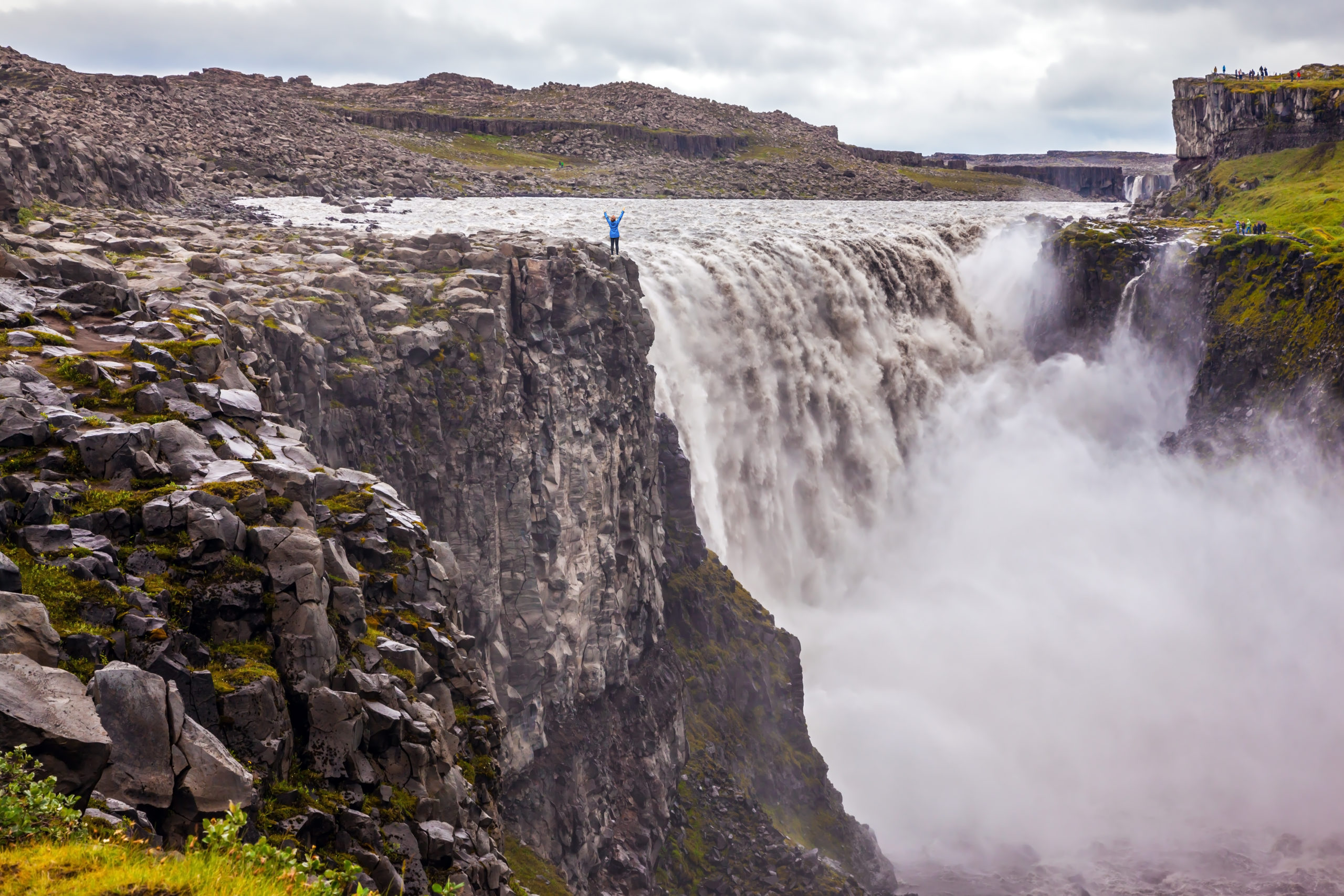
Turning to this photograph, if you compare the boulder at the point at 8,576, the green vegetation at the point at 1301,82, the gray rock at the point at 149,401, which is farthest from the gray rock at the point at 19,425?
the green vegetation at the point at 1301,82

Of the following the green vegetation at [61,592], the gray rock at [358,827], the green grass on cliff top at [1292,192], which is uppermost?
the green grass on cliff top at [1292,192]

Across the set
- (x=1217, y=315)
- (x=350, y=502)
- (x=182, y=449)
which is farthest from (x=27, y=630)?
(x=1217, y=315)

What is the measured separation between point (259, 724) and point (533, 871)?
18336 mm

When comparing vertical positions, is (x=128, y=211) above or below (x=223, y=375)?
above

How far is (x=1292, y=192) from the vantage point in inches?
3607

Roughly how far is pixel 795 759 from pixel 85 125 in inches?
2227

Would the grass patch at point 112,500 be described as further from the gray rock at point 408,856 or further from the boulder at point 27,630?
the gray rock at point 408,856

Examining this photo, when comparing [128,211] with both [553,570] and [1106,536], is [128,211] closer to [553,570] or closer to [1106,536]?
[553,570]

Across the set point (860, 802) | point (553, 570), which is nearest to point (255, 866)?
point (553, 570)

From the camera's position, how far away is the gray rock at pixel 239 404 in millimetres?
16109

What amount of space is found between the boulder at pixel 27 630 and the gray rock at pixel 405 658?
4.74 meters

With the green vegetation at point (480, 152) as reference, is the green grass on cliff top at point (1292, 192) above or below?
below

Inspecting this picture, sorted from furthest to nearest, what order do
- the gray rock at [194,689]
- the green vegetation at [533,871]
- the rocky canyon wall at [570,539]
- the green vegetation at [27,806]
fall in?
the rocky canyon wall at [570,539] → the green vegetation at [533,871] → the gray rock at [194,689] → the green vegetation at [27,806]

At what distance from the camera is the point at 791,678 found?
4538 centimetres
